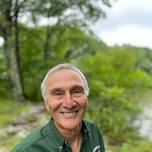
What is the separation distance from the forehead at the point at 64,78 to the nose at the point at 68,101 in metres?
0.07

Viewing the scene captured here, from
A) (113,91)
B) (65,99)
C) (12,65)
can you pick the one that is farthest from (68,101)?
(12,65)

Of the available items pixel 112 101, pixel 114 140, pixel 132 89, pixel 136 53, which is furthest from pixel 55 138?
pixel 136 53

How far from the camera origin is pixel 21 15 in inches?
733

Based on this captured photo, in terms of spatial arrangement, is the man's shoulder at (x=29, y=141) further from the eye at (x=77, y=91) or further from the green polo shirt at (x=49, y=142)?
the eye at (x=77, y=91)

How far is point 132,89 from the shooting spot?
25078 mm

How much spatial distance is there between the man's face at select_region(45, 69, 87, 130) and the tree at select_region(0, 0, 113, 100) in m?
15.3

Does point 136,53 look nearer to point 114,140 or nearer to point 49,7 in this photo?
point 49,7

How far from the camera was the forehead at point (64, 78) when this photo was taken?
2602mm

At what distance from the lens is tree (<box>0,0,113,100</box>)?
58.8 feet

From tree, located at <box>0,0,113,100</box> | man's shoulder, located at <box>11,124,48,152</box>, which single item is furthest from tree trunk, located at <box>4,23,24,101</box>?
man's shoulder, located at <box>11,124,48,152</box>

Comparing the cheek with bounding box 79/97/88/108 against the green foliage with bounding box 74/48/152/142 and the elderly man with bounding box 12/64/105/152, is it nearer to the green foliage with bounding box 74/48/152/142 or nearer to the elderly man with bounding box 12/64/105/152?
the elderly man with bounding box 12/64/105/152

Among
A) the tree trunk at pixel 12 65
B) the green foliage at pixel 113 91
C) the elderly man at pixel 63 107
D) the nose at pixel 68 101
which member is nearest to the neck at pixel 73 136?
the elderly man at pixel 63 107

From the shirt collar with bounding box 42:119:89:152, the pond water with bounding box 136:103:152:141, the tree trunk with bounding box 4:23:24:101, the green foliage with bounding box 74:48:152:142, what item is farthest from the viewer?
the tree trunk with bounding box 4:23:24:101

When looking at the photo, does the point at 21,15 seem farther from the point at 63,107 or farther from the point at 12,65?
the point at 63,107
